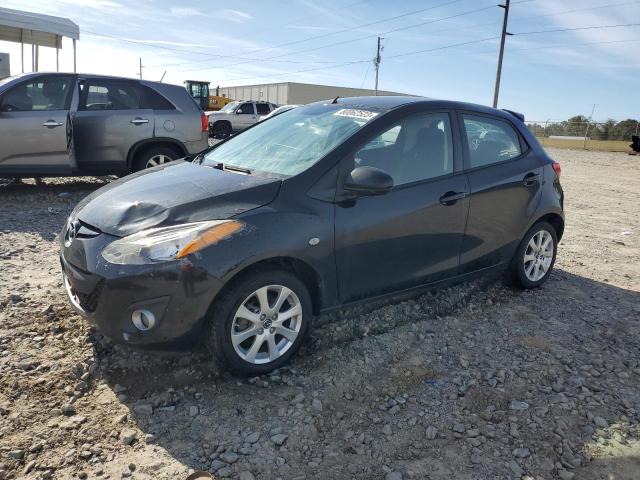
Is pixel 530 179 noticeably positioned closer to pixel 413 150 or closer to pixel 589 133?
pixel 413 150

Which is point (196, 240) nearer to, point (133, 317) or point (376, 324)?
point (133, 317)

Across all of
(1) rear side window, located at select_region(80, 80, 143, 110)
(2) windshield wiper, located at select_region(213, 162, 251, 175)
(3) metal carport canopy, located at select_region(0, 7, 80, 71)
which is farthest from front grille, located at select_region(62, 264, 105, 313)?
(3) metal carport canopy, located at select_region(0, 7, 80, 71)

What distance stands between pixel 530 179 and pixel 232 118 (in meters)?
21.0

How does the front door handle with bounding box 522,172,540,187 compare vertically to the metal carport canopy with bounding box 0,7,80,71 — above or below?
below

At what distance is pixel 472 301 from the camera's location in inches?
178

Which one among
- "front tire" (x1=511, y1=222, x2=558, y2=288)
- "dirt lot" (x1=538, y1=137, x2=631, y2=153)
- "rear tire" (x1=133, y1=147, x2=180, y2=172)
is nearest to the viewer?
"front tire" (x1=511, y1=222, x2=558, y2=288)

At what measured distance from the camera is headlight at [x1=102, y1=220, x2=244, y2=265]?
2771 mm

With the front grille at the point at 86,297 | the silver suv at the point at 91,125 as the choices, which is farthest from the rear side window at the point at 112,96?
the front grille at the point at 86,297

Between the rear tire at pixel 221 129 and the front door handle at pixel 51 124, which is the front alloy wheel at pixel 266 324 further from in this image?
the rear tire at pixel 221 129

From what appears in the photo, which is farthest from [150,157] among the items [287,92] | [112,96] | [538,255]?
[287,92]

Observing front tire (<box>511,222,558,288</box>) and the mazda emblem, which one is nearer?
the mazda emblem

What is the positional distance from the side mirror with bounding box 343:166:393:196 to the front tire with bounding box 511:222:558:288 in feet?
6.43

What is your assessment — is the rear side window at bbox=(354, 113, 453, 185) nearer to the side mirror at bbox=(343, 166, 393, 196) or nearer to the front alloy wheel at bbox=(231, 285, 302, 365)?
the side mirror at bbox=(343, 166, 393, 196)

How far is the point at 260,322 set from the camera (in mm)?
3062
